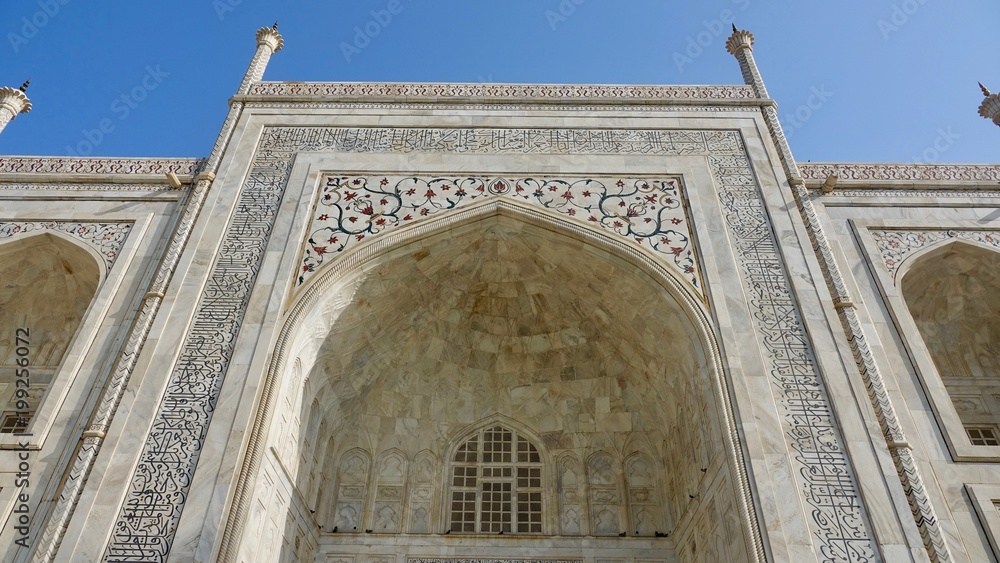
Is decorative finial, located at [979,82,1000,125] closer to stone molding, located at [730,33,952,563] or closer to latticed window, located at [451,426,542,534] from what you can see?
stone molding, located at [730,33,952,563]

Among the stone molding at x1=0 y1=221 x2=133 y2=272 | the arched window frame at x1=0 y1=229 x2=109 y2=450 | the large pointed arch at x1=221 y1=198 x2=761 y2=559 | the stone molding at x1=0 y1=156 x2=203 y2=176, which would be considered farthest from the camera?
the stone molding at x1=0 y1=156 x2=203 y2=176

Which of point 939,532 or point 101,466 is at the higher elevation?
point 101,466

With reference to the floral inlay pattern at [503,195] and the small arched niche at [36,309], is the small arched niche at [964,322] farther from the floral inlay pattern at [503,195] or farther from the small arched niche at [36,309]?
the small arched niche at [36,309]

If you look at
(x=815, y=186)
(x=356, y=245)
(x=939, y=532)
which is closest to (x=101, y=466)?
(x=356, y=245)

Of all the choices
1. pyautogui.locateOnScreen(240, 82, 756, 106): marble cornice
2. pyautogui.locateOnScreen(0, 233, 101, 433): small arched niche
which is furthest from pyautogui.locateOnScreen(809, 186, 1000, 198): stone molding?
pyautogui.locateOnScreen(0, 233, 101, 433): small arched niche

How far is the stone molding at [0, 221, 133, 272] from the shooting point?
698 centimetres

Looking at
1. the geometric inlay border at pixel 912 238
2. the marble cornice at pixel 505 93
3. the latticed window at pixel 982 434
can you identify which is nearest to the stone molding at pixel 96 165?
the marble cornice at pixel 505 93

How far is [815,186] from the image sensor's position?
7.38 m

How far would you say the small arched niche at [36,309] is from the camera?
7.12 metres

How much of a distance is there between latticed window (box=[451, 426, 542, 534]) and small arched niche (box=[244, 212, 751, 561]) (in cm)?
2

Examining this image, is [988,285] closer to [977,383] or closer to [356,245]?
[977,383]

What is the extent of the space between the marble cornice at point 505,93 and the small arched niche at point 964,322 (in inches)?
100

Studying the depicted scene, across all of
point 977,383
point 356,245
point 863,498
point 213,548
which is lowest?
point 213,548

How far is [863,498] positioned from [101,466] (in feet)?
17.8
